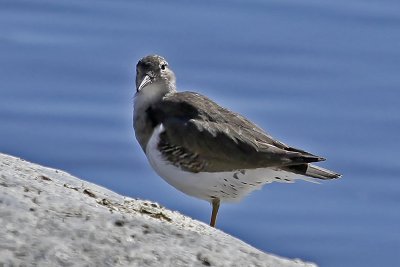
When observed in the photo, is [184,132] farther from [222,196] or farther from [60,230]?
[60,230]

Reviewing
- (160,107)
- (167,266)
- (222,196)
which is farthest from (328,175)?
(167,266)

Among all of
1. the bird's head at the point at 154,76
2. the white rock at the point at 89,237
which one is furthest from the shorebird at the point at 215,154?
the white rock at the point at 89,237

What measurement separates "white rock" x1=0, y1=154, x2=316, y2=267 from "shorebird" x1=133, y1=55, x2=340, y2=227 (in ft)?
9.33

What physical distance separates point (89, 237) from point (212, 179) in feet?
11.6

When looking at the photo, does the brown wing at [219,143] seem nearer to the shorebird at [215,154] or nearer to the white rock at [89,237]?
the shorebird at [215,154]

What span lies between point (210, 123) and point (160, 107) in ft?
1.52

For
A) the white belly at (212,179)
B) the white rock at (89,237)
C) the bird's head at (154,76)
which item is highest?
the bird's head at (154,76)

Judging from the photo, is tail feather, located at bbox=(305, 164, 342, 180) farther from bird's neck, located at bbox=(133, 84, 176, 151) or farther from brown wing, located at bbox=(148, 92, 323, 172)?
bird's neck, located at bbox=(133, 84, 176, 151)

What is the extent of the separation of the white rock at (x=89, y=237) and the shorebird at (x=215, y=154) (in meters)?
2.84

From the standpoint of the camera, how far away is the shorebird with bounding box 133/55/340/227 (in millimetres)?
7398

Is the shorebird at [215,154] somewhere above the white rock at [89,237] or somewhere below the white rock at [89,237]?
above

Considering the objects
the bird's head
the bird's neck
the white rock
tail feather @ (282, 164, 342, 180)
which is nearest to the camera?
the white rock

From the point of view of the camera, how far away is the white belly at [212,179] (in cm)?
743

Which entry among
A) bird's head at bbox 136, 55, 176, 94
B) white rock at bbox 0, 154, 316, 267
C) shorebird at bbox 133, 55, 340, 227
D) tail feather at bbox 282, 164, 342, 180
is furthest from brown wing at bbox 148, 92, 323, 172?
white rock at bbox 0, 154, 316, 267
